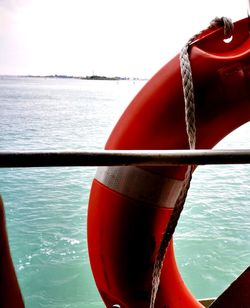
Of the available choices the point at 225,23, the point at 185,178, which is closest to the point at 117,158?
the point at 185,178

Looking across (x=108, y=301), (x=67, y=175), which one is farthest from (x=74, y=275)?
(x=67, y=175)

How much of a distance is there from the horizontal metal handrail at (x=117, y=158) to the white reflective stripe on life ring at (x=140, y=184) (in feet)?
1.68

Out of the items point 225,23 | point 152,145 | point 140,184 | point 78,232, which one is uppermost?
point 225,23

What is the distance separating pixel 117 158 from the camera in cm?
70

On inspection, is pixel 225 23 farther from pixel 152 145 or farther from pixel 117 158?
pixel 117 158

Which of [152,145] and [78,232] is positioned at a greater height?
[152,145]

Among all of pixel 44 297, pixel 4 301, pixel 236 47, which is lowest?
pixel 44 297

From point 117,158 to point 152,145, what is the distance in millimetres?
575

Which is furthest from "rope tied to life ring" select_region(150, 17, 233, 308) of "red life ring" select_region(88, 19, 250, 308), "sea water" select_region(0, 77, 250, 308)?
"sea water" select_region(0, 77, 250, 308)

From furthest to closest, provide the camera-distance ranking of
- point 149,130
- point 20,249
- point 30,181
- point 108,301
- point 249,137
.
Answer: point 249,137 < point 30,181 < point 20,249 < point 108,301 < point 149,130

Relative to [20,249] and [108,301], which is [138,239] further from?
[20,249]

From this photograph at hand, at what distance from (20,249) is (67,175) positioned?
309cm

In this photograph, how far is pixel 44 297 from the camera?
3.51m

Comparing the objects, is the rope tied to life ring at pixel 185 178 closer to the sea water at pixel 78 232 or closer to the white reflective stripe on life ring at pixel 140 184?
the white reflective stripe on life ring at pixel 140 184
